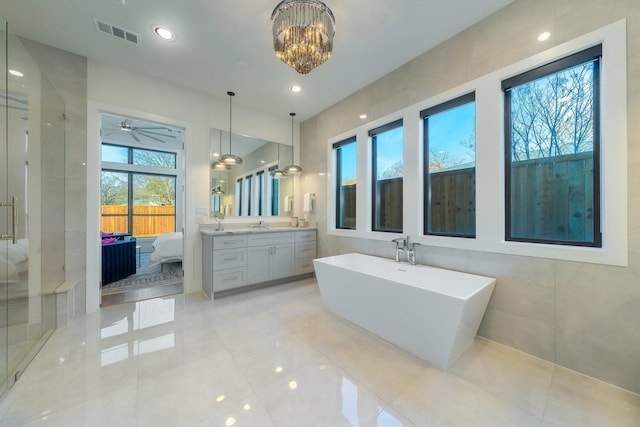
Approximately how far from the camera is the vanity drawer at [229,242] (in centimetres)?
324

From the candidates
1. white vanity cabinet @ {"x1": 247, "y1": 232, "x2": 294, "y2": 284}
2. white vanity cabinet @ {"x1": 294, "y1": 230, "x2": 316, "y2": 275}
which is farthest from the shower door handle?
white vanity cabinet @ {"x1": 294, "y1": 230, "x2": 316, "y2": 275}

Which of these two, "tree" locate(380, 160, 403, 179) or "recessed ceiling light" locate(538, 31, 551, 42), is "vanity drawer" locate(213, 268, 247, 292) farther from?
"recessed ceiling light" locate(538, 31, 551, 42)

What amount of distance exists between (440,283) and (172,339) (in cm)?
262

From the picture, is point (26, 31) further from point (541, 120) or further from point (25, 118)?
point (541, 120)

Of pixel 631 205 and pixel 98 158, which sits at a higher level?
pixel 98 158

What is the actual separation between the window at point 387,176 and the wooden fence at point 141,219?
6.24 metres

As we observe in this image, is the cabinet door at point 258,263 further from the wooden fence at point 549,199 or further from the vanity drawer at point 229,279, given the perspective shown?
the wooden fence at point 549,199

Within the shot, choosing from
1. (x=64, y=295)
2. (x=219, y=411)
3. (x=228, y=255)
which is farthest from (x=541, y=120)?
(x=64, y=295)

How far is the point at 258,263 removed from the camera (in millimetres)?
3592

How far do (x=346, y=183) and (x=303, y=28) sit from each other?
7.89 feet

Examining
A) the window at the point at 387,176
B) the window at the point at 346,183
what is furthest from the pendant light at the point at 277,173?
the window at the point at 387,176

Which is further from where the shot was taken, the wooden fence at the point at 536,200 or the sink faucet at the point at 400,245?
the sink faucet at the point at 400,245

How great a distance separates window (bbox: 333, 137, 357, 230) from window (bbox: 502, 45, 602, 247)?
6.65ft

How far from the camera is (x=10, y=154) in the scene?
1981mm
